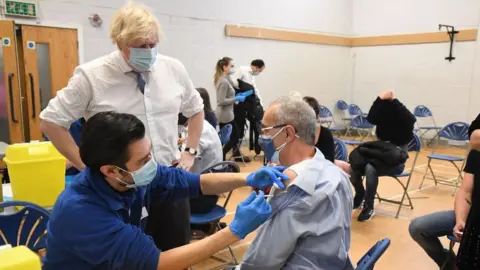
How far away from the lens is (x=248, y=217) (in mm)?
1223

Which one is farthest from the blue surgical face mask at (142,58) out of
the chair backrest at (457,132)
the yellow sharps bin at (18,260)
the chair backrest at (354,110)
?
the chair backrest at (354,110)

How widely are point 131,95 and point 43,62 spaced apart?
176 inches

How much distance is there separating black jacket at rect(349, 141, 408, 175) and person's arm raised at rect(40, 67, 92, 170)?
116 inches

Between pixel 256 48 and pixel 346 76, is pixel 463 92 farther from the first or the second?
pixel 256 48

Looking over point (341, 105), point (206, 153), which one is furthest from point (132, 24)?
point (341, 105)

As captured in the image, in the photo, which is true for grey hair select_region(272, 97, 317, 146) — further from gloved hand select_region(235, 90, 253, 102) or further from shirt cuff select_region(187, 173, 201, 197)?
gloved hand select_region(235, 90, 253, 102)

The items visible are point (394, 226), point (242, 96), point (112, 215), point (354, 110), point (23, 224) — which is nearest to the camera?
point (112, 215)

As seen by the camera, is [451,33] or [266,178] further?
[451,33]

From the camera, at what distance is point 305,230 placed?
1.36m

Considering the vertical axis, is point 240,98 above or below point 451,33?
below

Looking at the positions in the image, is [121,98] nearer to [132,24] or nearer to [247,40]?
[132,24]

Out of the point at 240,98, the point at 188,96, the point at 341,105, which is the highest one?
the point at 188,96

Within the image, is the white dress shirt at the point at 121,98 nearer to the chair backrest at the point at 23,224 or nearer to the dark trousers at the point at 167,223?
the dark trousers at the point at 167,223

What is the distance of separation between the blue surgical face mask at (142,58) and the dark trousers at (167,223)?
0.57 meters
